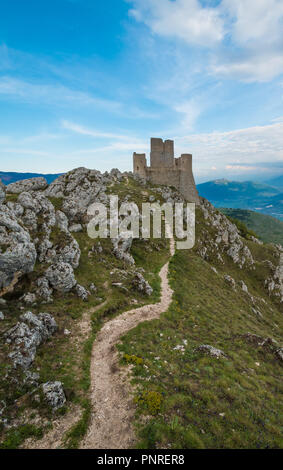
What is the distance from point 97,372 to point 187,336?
10717 millimetres

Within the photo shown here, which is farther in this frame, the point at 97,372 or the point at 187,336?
the point at 187,336

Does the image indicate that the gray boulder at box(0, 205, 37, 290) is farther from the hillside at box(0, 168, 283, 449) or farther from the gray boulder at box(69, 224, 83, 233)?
the gray boulder at box(69, 224, 83, 233)

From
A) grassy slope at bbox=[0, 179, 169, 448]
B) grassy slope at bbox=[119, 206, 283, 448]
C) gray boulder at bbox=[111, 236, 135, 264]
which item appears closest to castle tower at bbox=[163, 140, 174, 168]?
gray boulder at bbox=[111, 236, 135, 264]

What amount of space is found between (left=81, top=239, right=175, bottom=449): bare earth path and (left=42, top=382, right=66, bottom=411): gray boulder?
2.08 m

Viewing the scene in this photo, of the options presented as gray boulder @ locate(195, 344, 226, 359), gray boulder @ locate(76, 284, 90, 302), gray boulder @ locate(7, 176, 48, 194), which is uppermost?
gray boulder @ locate(7, 176, 48, 194)

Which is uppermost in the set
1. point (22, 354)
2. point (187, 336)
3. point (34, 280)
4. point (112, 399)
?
point (34, 280)

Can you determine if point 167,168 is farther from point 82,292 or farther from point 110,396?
point 110,396

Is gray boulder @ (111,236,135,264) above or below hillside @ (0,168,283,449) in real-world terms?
above

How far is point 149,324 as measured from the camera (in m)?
23.7

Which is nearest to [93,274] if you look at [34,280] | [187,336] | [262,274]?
[34,280]

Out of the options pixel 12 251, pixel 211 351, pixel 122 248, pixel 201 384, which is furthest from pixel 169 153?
pixel 201 384

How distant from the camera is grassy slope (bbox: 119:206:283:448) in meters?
12.0

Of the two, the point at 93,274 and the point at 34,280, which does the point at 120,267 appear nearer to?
the point at 93,274
